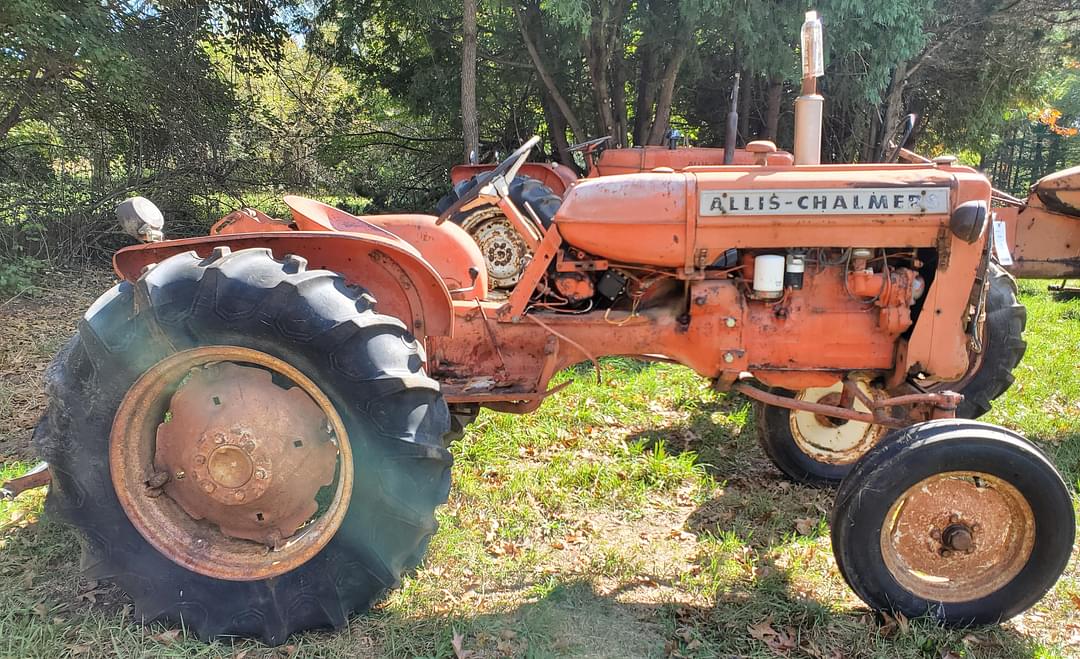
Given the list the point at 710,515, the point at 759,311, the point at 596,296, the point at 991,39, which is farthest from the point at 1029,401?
the point at 991,39

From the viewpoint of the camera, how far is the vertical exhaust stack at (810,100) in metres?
2.52

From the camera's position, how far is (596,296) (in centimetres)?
285

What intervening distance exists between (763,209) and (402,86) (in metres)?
9.17

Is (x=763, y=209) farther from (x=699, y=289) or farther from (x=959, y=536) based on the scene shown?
(x=959, y=536)

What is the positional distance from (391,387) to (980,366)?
9.42 ft

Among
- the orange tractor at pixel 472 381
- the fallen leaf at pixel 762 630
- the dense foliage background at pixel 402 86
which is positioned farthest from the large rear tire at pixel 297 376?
Result: the dense foliage background at pixel 402 86

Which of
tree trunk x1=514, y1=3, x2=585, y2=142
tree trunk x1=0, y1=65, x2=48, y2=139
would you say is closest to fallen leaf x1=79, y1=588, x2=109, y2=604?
tree trunk x1=0, y1=65, x2=48, y2=139

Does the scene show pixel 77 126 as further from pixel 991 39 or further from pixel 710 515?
pixel 991 39

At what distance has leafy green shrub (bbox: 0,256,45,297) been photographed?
603 cm

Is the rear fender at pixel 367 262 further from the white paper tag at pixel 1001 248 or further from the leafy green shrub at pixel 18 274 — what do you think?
the leafy green shrub at pixel 18 274

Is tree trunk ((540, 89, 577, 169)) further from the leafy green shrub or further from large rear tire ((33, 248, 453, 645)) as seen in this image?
large rear tire ((33, 248, 453, 645))

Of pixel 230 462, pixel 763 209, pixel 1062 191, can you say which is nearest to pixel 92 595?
pixel 230 462

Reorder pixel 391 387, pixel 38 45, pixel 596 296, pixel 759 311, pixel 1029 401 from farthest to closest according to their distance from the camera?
pixel 38 45 < pixel 1029 401 < pixel 596 296 < pixel 759 311 < pixel 391 387

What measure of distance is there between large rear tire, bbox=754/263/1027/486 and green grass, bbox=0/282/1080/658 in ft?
0.48
